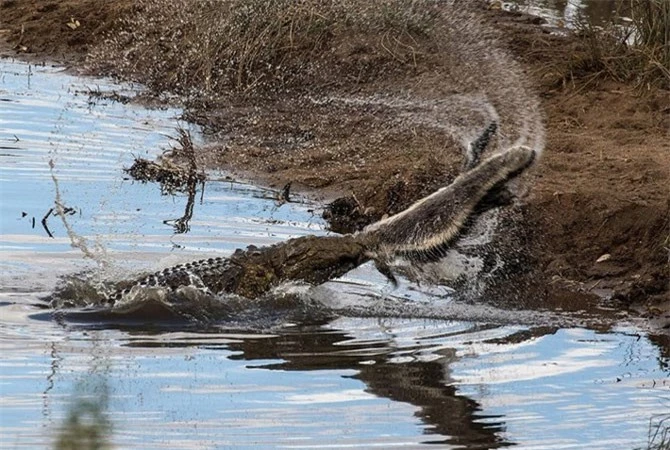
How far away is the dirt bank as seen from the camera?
823cm

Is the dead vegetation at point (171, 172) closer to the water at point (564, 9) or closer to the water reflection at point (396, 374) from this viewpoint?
the water reflection at point (396, 374)

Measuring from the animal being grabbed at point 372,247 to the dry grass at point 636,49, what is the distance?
3.55 m

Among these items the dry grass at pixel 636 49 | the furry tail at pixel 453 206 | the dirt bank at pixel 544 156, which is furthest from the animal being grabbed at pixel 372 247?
the dry grass at pixel 636 49

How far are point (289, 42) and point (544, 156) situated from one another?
3.27 metres

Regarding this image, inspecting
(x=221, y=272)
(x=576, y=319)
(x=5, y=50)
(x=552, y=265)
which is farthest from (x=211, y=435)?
(x=5, y=50)

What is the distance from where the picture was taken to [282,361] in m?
6.45

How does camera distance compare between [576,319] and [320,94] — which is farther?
[320,94]

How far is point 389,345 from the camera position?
671 centimetres

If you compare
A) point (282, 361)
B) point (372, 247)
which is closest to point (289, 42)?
point (372, 247)

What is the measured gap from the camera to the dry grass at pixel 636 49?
1054 centimetres

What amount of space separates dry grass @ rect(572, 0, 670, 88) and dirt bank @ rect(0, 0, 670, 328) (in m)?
0.10

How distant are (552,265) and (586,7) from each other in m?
6.55

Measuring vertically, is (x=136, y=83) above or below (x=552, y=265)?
below

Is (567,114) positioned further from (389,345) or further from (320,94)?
(389,345)
